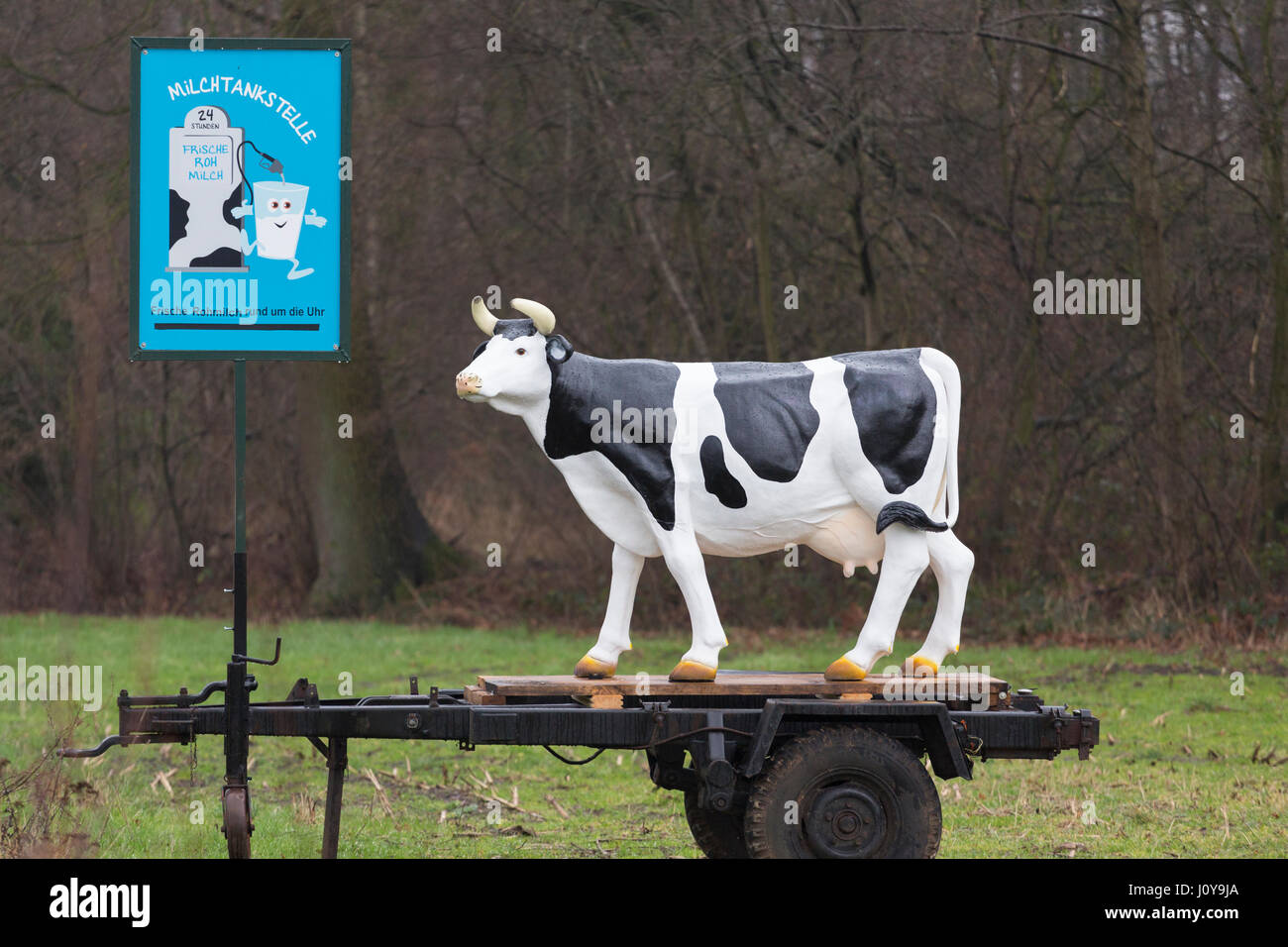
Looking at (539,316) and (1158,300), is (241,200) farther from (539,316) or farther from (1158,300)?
(1158,300)

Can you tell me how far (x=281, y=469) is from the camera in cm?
1995

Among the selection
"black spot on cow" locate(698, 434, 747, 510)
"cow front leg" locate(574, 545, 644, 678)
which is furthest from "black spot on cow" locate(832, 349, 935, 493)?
"cow front leg" locate(574, 545, 644, 678)

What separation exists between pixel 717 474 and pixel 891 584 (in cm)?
80

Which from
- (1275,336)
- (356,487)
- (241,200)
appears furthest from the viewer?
(356,487)

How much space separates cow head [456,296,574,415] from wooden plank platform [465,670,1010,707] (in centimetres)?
109

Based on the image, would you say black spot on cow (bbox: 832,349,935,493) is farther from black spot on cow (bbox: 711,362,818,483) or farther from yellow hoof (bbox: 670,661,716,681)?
yellow hoof (bbox: 670,661,716,681)

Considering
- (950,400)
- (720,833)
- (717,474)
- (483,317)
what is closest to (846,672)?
(717,474)

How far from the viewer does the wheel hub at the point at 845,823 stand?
608cm

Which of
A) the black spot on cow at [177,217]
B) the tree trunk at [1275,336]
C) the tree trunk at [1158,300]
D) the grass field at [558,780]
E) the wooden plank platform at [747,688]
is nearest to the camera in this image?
the wooden plank platform at [747,688]

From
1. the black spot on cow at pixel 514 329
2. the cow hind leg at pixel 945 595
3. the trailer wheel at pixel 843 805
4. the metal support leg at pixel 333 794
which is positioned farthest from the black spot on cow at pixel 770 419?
the metal support leg at pixel 333 794

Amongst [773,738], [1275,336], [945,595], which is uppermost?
[1275,336]

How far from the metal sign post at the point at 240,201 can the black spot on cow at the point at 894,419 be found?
80.4 inches

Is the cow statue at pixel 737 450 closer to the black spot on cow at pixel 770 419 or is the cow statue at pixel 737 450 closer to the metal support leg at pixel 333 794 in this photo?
the black spot on cow at pixel 770 419

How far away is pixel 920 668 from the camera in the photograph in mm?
6711
